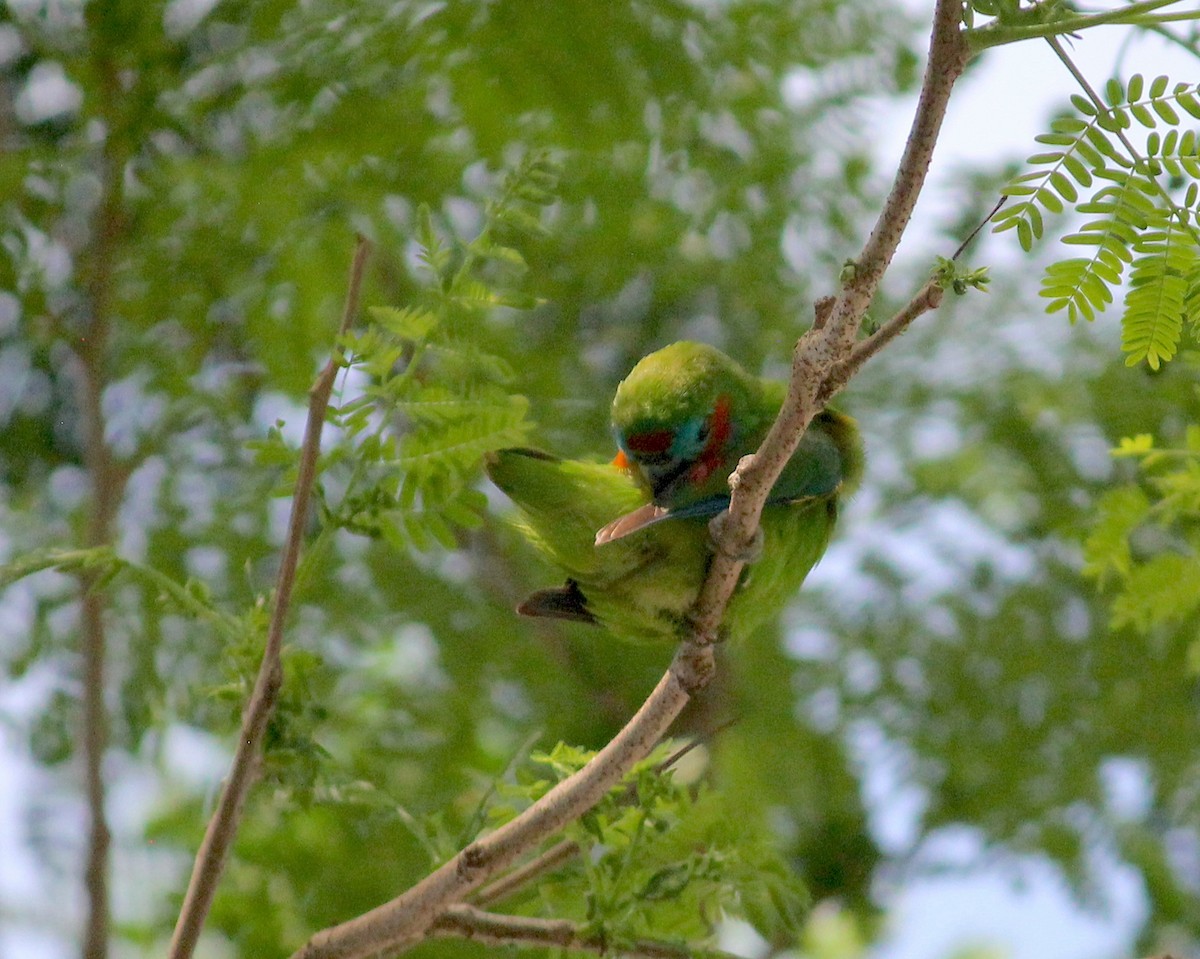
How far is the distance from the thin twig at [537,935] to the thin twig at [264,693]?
270mm

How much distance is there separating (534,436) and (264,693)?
1140 mm

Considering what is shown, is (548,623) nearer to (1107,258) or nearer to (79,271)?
(79,271)

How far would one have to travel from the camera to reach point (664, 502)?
1890 millimetres

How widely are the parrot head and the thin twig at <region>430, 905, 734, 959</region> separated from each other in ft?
2.10

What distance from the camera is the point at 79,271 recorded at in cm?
245

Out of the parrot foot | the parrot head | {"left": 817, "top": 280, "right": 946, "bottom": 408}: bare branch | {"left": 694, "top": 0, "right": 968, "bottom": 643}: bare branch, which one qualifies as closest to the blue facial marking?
the parrot head

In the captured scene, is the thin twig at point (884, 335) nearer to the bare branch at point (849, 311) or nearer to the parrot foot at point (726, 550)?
the bare branch at point (849, 311)

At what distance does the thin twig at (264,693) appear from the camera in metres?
1.44

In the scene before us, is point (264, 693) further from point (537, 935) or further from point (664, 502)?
point (664, 502)

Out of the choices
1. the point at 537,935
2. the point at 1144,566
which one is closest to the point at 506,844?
the point at 537,935

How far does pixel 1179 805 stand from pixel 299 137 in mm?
2467

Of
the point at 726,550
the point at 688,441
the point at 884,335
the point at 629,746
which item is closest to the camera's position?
the point at 884,335

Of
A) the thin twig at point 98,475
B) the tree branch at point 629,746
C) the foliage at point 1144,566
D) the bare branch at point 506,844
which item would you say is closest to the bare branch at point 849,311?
the tree branch at point 629,746

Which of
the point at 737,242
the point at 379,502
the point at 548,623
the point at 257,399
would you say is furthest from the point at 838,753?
the point at 379,502
